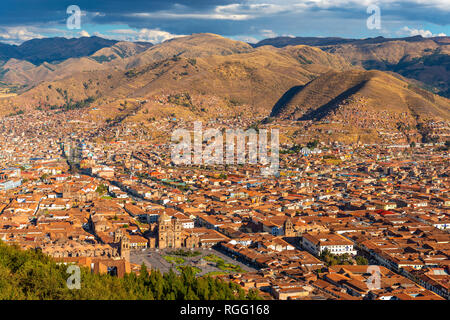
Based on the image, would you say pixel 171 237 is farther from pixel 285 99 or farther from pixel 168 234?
pixel 285 99

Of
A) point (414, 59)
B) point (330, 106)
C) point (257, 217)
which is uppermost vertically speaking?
point (414, 59)

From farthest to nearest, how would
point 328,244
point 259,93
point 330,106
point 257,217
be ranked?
point 259,93, point 330,106, point 257,217, point 328,244

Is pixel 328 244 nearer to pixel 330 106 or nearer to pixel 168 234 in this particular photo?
pixel 168 234

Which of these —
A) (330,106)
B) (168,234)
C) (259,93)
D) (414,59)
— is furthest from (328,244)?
(414,59)

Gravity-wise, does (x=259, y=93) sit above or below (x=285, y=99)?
above

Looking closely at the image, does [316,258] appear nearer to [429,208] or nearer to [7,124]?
[429,208]

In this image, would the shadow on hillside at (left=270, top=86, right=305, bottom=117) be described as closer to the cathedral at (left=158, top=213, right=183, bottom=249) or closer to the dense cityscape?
the dense cityscape

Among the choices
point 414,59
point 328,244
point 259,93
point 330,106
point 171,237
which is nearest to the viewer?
point 328,244

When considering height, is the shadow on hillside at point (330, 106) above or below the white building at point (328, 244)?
above

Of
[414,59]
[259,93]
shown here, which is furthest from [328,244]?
[414,59]

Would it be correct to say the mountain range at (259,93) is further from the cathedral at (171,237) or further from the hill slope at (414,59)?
the cathedral at (171,237)

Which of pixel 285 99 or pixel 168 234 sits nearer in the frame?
pixel 168 234

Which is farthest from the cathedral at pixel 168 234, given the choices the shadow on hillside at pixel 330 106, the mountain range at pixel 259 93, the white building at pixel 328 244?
the shadow on hillside at pixel 330 106
